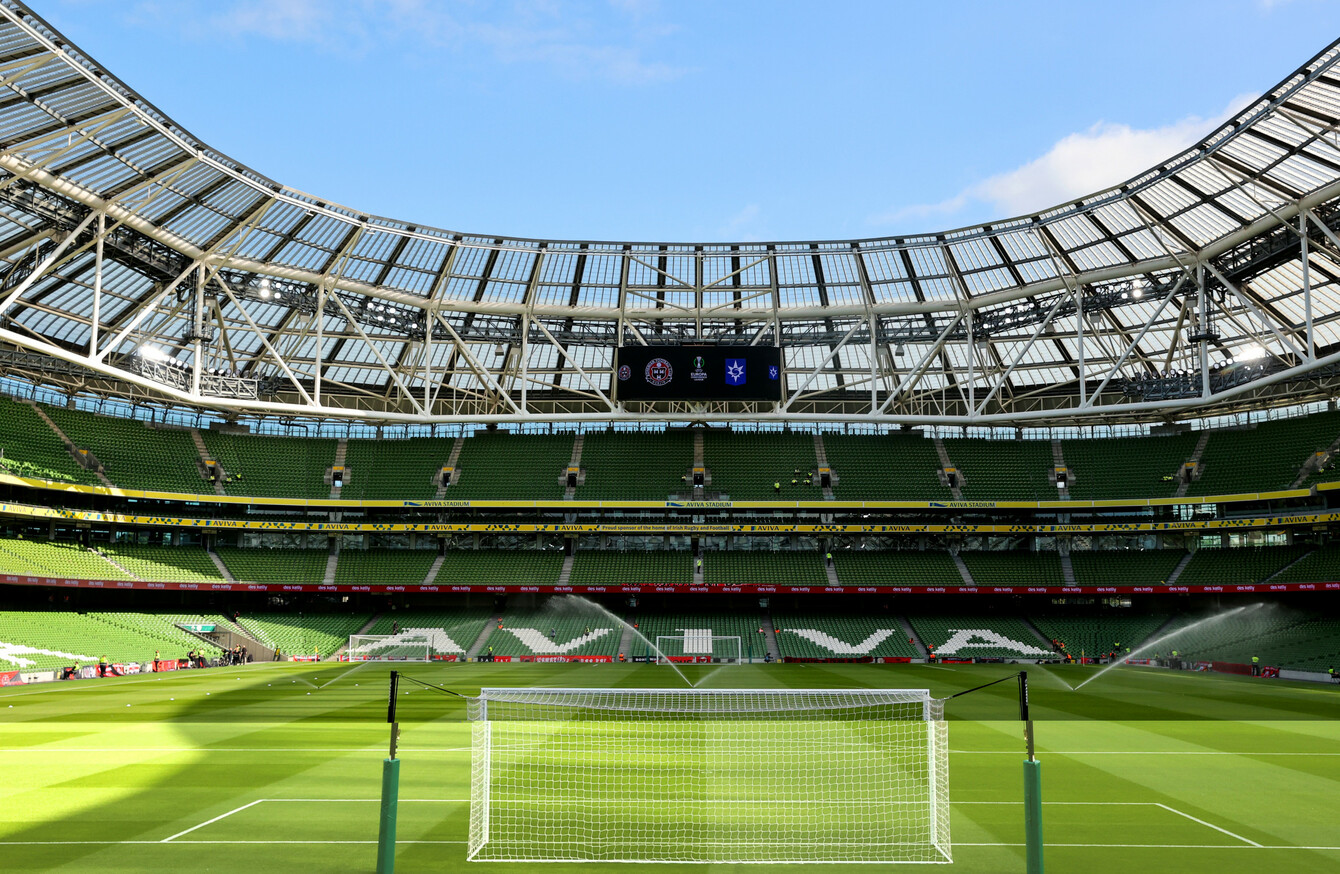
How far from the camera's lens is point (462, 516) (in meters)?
74.8

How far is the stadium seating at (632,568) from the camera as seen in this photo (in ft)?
226

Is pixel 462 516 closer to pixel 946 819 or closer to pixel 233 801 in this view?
pixel 233 801

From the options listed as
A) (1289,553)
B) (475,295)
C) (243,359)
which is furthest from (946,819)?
(243,359)

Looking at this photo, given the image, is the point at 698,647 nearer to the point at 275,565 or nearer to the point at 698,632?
the point at 698,632

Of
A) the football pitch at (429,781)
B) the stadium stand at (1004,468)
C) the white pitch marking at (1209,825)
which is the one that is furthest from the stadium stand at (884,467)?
the white pitch marking at (1209,825)

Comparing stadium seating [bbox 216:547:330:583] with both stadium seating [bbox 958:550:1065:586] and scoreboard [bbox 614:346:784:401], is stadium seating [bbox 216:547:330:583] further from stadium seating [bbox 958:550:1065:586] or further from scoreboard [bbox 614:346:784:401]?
stadium seating [bbox 958:550:1065:586]

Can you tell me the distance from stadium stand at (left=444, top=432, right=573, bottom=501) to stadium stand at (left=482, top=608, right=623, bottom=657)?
33.5 ft

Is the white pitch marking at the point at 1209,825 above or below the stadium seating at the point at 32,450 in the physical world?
below

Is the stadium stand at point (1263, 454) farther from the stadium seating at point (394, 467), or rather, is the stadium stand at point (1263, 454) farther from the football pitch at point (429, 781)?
the stadium seating at point (394, 467)

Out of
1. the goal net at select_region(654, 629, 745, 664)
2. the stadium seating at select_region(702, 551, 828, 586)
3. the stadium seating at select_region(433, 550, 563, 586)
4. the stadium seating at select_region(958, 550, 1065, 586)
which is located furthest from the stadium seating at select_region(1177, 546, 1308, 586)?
the stadium seating at select_region(433, 550, 563, 586)

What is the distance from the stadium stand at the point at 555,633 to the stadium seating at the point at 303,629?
11262 millimetres

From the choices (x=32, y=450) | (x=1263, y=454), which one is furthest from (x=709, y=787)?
(x=1263, y=454)

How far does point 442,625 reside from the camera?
2638 inches

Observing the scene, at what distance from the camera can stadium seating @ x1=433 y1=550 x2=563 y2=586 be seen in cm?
6881
